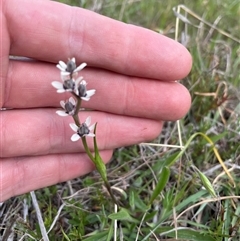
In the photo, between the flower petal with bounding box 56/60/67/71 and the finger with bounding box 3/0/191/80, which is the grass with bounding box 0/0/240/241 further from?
Result: the flower petal with bounding box 56/60/67/71

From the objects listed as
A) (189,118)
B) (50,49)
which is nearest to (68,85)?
(50,49)

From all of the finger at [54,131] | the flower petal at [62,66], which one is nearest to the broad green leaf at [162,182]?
the finger at [54,131]

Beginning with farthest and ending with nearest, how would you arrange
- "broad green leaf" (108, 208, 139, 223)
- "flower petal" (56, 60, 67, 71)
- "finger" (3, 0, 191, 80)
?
1. "finger" (3, 0, 191, 80)
2. "broad green leaf" (108, 208, 139, 223)
3. "flower petal" (56, 60, 67, 71)

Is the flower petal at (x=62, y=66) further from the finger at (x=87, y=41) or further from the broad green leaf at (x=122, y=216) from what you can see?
the broad green leaf at (x=122, y=216)

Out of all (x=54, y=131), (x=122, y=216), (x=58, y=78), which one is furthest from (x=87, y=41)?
(x=122, y=216)

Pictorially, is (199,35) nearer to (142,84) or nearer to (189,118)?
(189,118)

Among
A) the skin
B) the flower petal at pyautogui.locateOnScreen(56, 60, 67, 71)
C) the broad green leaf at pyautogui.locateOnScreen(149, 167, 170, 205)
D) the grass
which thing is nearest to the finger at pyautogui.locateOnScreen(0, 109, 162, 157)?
the skin

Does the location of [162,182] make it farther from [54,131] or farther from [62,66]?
[62,66]
